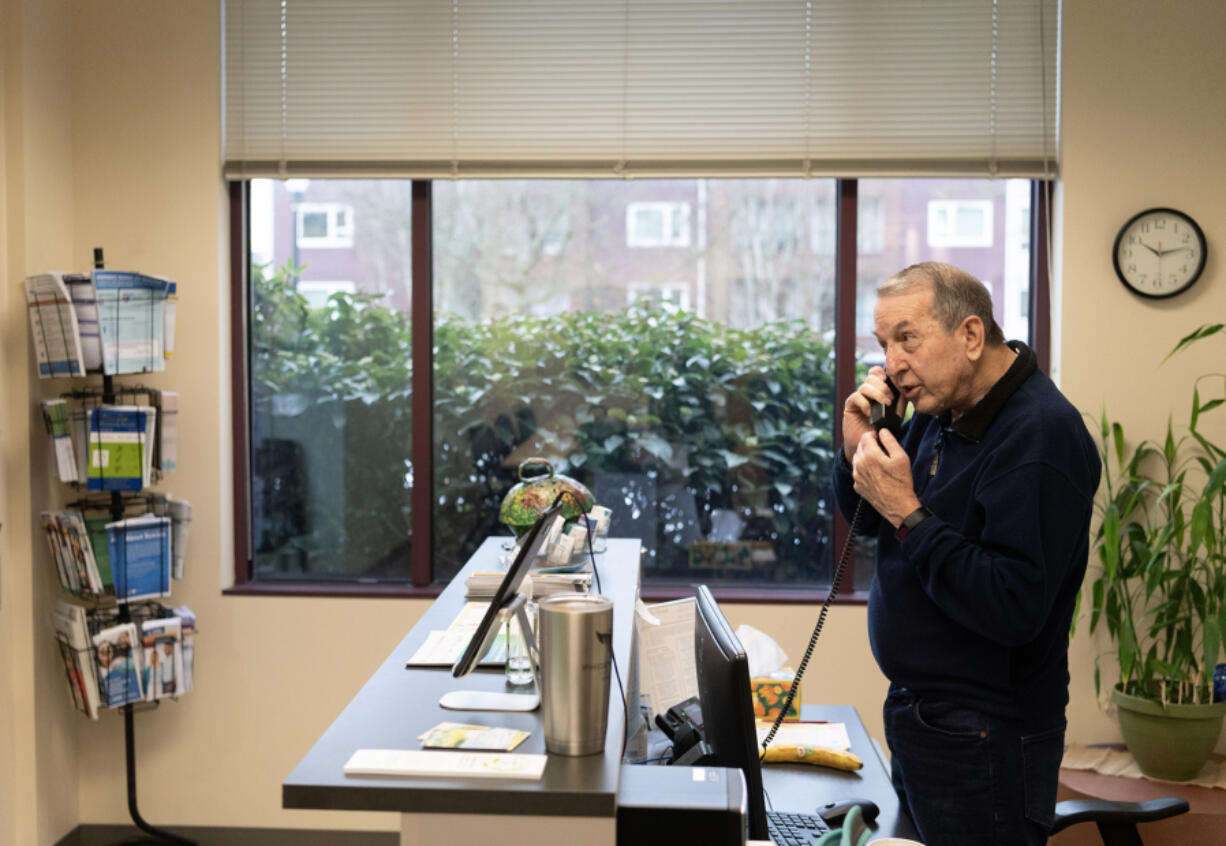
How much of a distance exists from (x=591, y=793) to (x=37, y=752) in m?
3.00

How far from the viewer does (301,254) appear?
13.1 feet

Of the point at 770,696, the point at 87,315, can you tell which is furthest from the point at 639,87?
the point at 770,696

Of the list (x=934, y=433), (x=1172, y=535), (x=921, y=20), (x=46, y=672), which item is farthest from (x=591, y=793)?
(x=921, y=20)

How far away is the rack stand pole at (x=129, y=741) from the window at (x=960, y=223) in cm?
282

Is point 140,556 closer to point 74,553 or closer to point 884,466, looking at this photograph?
point 74,553

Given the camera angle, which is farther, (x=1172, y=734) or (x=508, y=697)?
(x=1172, y=734)

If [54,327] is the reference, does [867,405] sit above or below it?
below

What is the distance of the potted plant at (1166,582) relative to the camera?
332cm

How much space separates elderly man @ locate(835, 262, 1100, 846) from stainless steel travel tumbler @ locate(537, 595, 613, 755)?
0.68 meters

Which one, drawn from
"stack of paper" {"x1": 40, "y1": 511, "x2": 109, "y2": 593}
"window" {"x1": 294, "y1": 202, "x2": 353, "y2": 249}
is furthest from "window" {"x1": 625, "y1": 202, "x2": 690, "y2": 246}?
"stack of paper" {"x1": 40, "y1": 511, "x2": 109, "y2": 593}

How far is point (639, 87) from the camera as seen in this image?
12.3 feet

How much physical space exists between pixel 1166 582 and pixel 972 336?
6.80 feet

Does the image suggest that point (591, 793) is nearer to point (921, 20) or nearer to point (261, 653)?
point (261, 653)

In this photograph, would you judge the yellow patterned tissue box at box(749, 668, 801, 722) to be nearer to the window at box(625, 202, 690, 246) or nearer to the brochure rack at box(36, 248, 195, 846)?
the window at box(625, 202, 690, 246)
